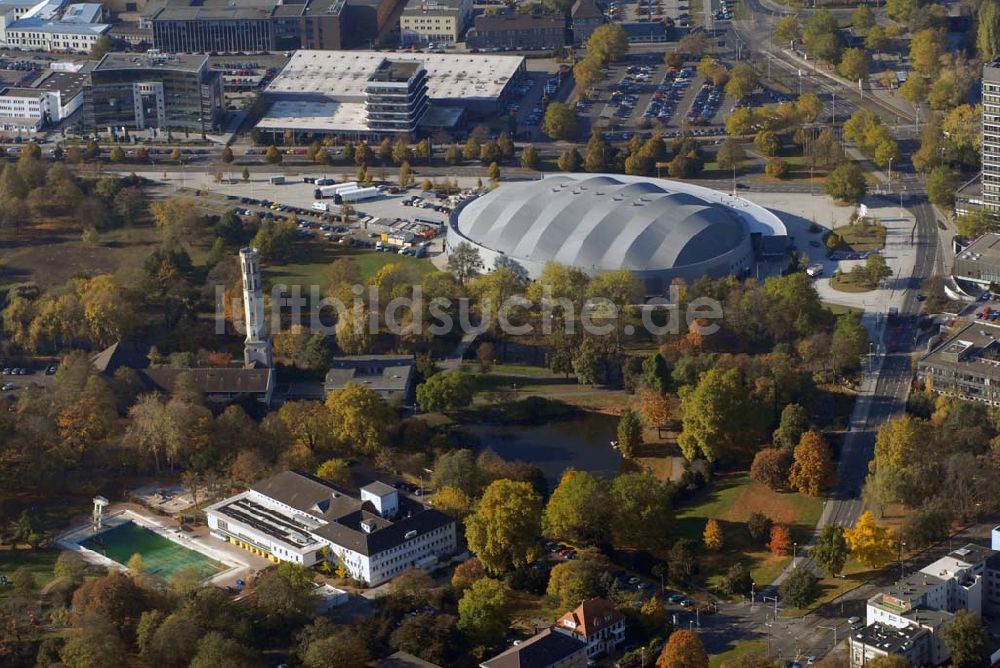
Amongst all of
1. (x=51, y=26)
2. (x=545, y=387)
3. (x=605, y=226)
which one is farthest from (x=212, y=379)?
(x=51, y=26)

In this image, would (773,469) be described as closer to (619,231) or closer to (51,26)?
(619,231)

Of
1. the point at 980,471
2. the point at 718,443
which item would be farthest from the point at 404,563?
the point at 980,471

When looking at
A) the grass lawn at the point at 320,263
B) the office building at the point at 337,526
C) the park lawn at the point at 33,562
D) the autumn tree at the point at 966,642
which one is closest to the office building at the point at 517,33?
the grass lawn at the point at 320,263

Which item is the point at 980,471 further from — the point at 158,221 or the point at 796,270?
the point at 158,221

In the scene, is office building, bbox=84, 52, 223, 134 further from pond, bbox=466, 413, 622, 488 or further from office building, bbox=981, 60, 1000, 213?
office building, bbox=981, 60, 1000, 213

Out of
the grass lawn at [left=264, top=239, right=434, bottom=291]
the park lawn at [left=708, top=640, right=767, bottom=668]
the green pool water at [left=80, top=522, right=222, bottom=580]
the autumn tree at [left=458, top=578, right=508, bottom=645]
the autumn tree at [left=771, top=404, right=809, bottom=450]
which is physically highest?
the autumn tree at [left=771, top=404, right=809, bottom=450]

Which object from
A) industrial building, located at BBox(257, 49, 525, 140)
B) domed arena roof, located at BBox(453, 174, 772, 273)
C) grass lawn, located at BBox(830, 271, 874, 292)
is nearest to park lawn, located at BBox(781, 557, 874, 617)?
grass lawn, located at BBox(830, 271, 874, 292)
